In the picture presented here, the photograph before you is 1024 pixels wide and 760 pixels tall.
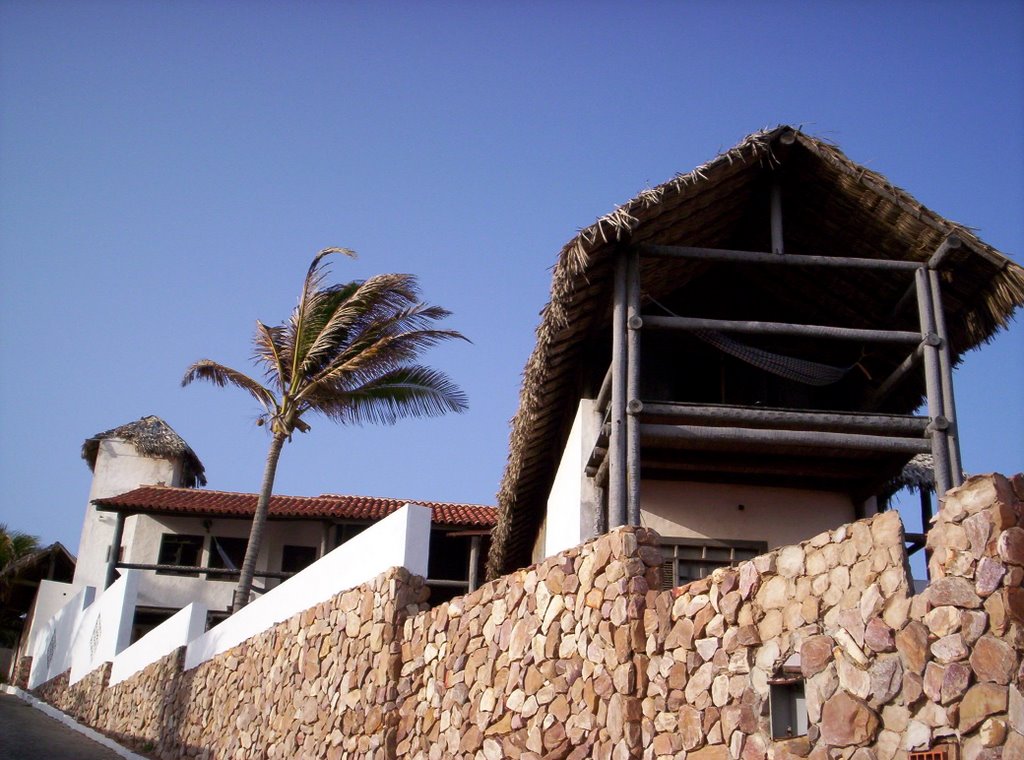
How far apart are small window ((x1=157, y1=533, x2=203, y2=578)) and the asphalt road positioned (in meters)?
6.27

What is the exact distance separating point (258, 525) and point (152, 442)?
13313 mm

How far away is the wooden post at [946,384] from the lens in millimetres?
10203

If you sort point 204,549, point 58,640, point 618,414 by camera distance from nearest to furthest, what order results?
point 618,414
point 58,640
point 204,549

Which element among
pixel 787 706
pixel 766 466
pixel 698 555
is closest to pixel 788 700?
pixel 787 706

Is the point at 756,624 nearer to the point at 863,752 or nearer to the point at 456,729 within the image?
the point at 863,752

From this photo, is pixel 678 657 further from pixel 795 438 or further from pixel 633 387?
pixel 795 438

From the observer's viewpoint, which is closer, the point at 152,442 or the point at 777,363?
the point at 777,363

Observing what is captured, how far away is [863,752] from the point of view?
16.4ft

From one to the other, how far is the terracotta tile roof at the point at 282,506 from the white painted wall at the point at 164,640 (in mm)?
5965

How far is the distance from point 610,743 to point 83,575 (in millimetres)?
24206

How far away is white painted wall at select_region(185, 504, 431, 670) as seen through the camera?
9.74 m

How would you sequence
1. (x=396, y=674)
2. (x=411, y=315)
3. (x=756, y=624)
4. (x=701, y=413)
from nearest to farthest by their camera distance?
(x=756, y=624), (x=396, y=674), (x=701, y=413), (x=411, y=315)

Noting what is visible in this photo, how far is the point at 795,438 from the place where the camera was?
10711 mm

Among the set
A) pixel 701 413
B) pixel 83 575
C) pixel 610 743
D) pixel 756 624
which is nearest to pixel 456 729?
pixel 610 743
